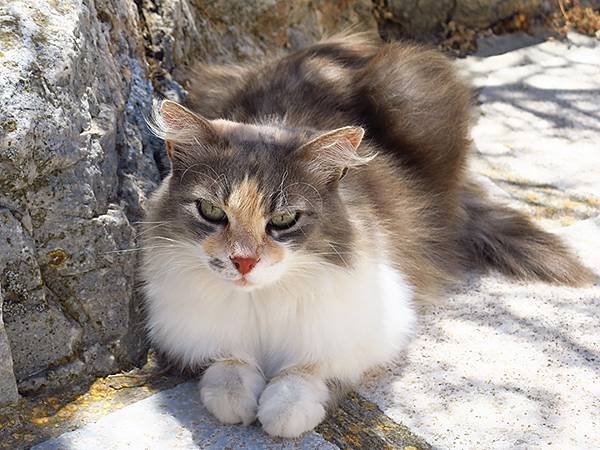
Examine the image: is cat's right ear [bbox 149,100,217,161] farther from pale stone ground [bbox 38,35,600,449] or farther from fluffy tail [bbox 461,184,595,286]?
A: fluffy tail [bbox 461,184,595,286]

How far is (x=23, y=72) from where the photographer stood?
8.87ft

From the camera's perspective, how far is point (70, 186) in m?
2.91

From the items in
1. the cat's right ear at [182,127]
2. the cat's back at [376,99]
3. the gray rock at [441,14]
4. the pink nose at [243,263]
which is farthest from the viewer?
the gray rock at [441,14]

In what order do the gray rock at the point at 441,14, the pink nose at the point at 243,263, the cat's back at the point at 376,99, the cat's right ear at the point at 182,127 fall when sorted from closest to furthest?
the pink nose at the point at 243,263 → the cat's right ear at the point at 182,127 → the cat's back at the point at 376,99 → the gray rock at the point at 441,14

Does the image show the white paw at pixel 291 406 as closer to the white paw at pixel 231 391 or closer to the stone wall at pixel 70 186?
the white paw at pixel 231 391

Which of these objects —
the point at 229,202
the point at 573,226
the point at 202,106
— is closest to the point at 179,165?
the point at 229,202

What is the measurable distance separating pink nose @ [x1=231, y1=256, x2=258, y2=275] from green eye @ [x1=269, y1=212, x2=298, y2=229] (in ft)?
0.58

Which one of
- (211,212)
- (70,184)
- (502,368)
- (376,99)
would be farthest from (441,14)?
(70,184)

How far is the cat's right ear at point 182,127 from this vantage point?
2.93 metres

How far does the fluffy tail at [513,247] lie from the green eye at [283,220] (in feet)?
4.69

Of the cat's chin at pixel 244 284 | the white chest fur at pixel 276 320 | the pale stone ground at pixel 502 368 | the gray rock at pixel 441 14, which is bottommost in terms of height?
the pale stone ground at pixel 502 368

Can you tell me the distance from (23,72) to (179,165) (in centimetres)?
60

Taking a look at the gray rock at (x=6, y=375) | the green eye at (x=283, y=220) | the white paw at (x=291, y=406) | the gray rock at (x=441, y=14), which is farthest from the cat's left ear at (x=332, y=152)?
the gray rock at (x=441, y=14)

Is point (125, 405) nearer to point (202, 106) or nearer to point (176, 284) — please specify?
point (176, 284)
